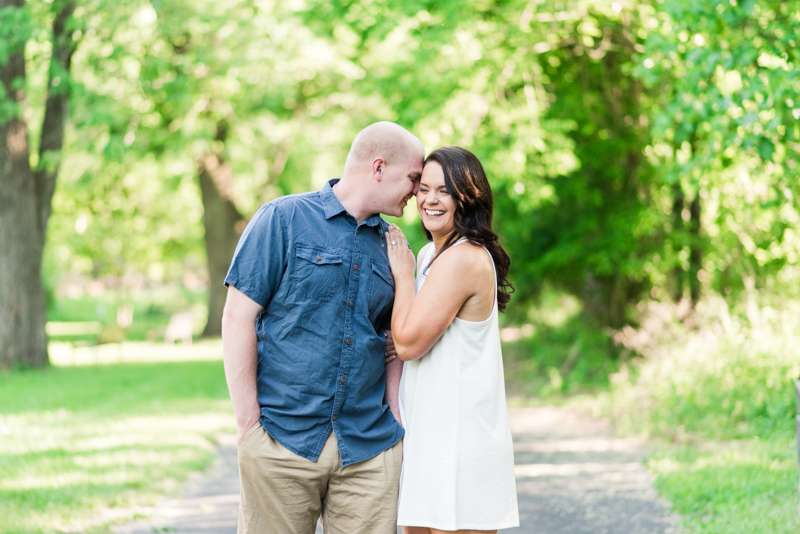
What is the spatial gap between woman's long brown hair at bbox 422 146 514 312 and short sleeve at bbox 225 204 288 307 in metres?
0.63

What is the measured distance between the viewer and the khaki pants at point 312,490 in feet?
9.61

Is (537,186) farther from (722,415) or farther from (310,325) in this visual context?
(310,325)

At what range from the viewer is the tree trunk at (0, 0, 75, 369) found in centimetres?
1323

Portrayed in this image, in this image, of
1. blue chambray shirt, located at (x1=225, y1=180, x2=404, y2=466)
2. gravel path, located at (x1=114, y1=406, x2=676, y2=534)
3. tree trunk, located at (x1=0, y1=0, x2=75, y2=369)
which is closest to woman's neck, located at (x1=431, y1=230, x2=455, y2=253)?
blue chambray shirt, located at (x1=225, y1=180, x2=404, y2=466)

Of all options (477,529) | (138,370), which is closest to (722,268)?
(477,529)

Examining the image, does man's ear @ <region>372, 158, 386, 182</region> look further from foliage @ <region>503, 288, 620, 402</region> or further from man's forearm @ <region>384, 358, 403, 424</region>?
foliage @ <region>503, 288, 620, 402</region>

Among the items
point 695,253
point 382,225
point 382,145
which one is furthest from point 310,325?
point 695,253

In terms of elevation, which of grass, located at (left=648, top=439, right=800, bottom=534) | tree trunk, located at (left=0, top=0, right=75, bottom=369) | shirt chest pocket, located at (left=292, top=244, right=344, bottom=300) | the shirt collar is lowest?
tree trunk, located at (left=0, top=0, right=75, bottom=369)

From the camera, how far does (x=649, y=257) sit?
10.9 metres

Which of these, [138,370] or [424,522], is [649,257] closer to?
[424,522]

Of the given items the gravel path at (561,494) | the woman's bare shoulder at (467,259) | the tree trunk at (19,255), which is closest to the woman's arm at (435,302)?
the woman's bare shoulder at (467,259)

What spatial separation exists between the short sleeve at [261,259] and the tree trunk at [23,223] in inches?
446

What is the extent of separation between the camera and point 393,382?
128 inches

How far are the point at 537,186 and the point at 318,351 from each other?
687 centimetres
